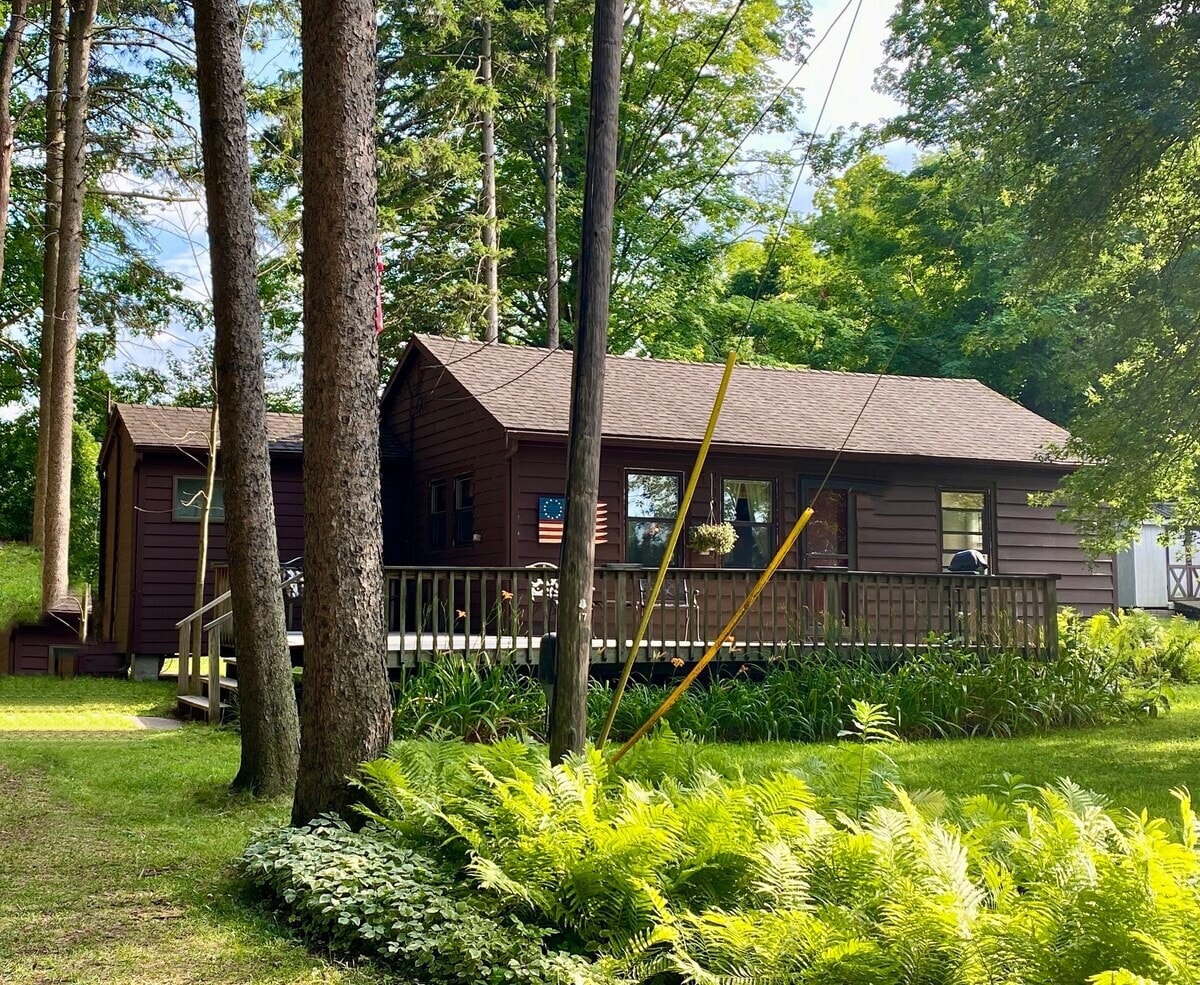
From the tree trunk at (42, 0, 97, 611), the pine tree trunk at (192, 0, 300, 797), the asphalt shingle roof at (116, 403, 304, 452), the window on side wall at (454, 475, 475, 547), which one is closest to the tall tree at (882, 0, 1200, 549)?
the window on side wall at (454, 475, 475, 547)

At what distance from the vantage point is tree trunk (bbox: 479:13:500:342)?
26.5m

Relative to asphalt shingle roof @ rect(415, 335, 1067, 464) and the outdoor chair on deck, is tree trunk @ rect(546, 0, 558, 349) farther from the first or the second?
the outdoor chair on deck

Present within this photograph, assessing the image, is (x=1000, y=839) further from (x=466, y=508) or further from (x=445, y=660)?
(x=466, y=508)

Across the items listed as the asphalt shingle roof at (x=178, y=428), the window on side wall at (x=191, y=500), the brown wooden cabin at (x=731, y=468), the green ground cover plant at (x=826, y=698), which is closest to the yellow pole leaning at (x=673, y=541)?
the green ground cover plant at (x=826, y=698)

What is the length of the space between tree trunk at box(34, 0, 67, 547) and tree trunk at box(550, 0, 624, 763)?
1700 centimetres

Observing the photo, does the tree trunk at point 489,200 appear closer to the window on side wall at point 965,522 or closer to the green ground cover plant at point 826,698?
the window on side wall at point 965,522

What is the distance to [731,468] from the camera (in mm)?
18844

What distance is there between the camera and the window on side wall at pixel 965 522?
2056cm

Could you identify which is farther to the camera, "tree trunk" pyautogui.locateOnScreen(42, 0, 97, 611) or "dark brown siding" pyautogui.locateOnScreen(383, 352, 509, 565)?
"tree trunk" pyautogui.locateOnScreen(42, 0, 97, 611)

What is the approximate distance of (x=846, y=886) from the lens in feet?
14.4

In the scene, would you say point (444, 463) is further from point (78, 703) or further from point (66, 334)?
point (66, 334)

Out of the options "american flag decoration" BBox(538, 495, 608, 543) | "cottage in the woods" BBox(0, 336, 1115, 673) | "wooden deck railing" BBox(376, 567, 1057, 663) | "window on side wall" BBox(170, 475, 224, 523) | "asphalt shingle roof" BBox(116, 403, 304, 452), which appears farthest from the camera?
"window on side wall" BBox(170, 475, 224, 523)

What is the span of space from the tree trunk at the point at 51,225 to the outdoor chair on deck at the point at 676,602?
11.6 m

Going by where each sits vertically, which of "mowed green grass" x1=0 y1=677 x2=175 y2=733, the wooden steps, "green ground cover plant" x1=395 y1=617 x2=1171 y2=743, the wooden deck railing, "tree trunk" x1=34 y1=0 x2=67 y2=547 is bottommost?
"mowed green grass" x1=0 y1=677 x2=175 y2=733
